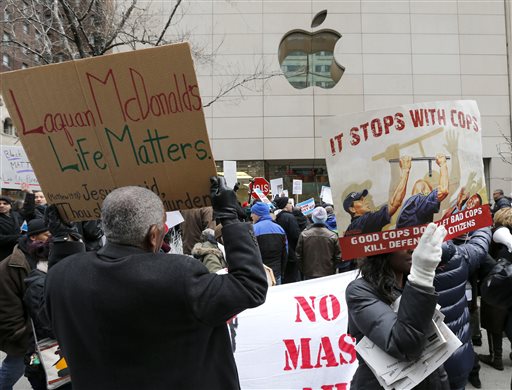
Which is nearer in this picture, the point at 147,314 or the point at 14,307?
the point at 147,314

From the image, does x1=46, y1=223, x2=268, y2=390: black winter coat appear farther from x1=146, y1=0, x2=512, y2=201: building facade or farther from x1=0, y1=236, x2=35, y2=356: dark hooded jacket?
x1=146, y1=0, x2=512, y2=201: building facade

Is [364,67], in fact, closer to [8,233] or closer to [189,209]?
[8,233]

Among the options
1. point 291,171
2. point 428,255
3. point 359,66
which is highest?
point 428,255

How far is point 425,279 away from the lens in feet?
6.57

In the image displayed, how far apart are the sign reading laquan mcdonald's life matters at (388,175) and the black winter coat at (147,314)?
2.24 ft

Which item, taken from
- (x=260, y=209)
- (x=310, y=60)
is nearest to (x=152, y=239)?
(x=260, y=209)

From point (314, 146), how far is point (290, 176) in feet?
9.11

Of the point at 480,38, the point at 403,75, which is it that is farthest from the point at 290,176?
the point at 480,38

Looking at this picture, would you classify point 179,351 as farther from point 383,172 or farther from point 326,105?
point 326,105

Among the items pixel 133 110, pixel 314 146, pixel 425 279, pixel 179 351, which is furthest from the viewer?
pixel 314 146

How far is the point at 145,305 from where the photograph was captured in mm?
1720

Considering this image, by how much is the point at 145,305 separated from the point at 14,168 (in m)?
7.58

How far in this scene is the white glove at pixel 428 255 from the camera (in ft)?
6.49

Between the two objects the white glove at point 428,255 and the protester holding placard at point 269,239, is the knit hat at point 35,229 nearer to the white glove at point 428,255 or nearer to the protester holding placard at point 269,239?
the white glove at point 428,255
